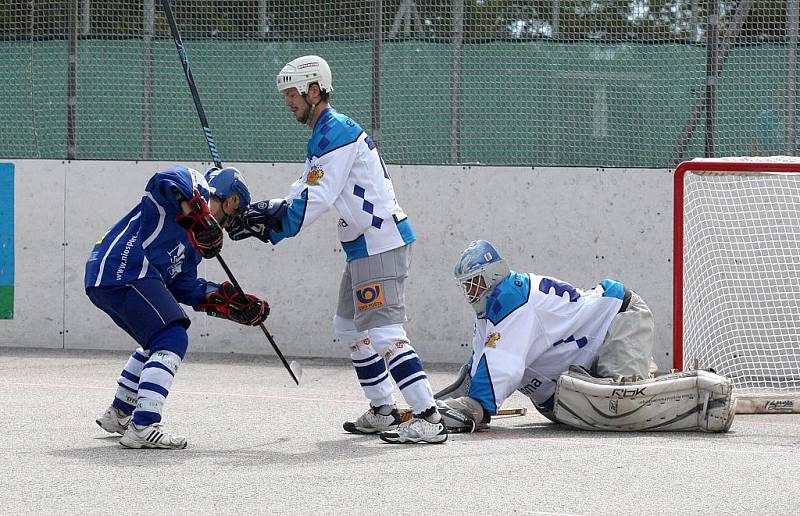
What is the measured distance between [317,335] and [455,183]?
1.53 metres

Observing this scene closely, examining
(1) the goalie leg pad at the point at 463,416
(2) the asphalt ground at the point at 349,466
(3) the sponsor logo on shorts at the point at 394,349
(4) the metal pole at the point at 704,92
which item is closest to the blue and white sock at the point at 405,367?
(3) the sponsor logo on shorts at the point at 394,349

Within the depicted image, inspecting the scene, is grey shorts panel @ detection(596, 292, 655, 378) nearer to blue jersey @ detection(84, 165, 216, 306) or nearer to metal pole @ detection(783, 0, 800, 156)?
blue jersey @ detection(84, 165, 216, 306)

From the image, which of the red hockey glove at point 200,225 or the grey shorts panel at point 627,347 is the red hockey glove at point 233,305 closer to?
the red hockey glove at point 200,225

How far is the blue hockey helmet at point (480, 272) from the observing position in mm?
6562

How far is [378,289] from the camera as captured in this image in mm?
6117

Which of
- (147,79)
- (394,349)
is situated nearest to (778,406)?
(394,349)

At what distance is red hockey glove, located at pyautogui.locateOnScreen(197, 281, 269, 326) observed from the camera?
6328 mm

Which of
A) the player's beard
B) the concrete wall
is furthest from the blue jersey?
the concrete wall

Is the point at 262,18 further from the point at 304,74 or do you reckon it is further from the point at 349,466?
the point at 349,466

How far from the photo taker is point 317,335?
394 inches

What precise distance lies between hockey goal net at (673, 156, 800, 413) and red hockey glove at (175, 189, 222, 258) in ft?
9.95

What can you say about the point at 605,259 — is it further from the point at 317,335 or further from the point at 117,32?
the point at 117,32

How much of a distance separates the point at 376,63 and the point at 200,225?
176 inches

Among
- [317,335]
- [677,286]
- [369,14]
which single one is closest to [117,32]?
[369,14]
